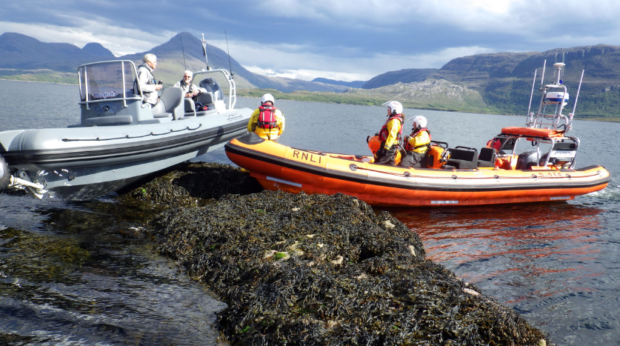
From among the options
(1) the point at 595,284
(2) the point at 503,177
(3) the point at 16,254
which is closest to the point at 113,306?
(3) the point at 16,254

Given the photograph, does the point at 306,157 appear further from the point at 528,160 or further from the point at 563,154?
the point at 563,154

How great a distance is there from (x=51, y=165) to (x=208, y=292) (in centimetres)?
314

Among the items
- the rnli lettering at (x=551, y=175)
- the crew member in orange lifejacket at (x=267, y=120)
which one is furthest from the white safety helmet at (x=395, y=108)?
the rnli lettering at (x=551, y=175)

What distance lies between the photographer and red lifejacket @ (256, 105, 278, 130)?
25.0ft

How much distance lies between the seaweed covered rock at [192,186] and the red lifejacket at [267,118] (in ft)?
3.70

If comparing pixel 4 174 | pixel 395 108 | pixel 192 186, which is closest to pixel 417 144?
pixel 395 108

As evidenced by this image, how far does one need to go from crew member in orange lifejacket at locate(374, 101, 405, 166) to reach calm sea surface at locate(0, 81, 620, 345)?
1.24 metres

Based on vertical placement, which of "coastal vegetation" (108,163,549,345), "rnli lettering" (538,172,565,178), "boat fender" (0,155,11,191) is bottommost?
A: "coastal vegetation" (108,163,549,345)

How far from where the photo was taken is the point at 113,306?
333cm

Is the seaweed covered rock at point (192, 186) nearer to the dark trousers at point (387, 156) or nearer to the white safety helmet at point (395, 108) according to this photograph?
the dark trousers at point (387, 156)

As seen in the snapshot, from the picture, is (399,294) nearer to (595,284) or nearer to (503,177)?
(595,284)

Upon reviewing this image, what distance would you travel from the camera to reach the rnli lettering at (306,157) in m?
6.92

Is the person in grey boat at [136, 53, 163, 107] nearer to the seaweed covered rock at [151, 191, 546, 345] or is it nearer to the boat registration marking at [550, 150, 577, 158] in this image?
the seaweed covered rock at [151, 191, 546, 345]

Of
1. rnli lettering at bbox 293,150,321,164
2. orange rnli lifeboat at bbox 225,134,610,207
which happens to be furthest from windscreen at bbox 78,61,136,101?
rnli lettering at bbox 293,150,321,164
